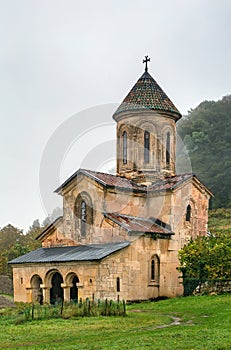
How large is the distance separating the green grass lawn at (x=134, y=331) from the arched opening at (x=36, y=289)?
22.6 feet

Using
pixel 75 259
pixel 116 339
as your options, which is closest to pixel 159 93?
pixel 75 259

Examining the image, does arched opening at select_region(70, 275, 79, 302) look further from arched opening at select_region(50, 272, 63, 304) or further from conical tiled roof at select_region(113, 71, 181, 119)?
conical tiled roof at select_region(113, 71, 181, 119)

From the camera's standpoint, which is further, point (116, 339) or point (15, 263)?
point (15, 263)

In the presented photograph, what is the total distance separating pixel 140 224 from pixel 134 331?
1173cm

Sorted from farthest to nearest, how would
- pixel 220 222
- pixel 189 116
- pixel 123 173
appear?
pixel 189 116 < pixel 220 222 < pixel 123 173

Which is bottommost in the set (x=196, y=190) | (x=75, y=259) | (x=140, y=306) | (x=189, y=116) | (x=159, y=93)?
(x=140, y=306)

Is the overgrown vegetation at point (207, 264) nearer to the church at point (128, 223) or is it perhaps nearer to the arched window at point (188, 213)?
the church at point (128, 223)

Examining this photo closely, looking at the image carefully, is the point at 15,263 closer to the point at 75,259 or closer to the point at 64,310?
the point at 75,259

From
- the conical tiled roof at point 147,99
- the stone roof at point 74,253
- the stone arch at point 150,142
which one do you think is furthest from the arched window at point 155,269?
the conical tiled roof at point 147,99

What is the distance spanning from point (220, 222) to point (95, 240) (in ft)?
110

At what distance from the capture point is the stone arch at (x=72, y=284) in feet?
82.7

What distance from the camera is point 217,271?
960 inches

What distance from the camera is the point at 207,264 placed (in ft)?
81.7

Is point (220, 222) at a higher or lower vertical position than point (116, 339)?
higher
